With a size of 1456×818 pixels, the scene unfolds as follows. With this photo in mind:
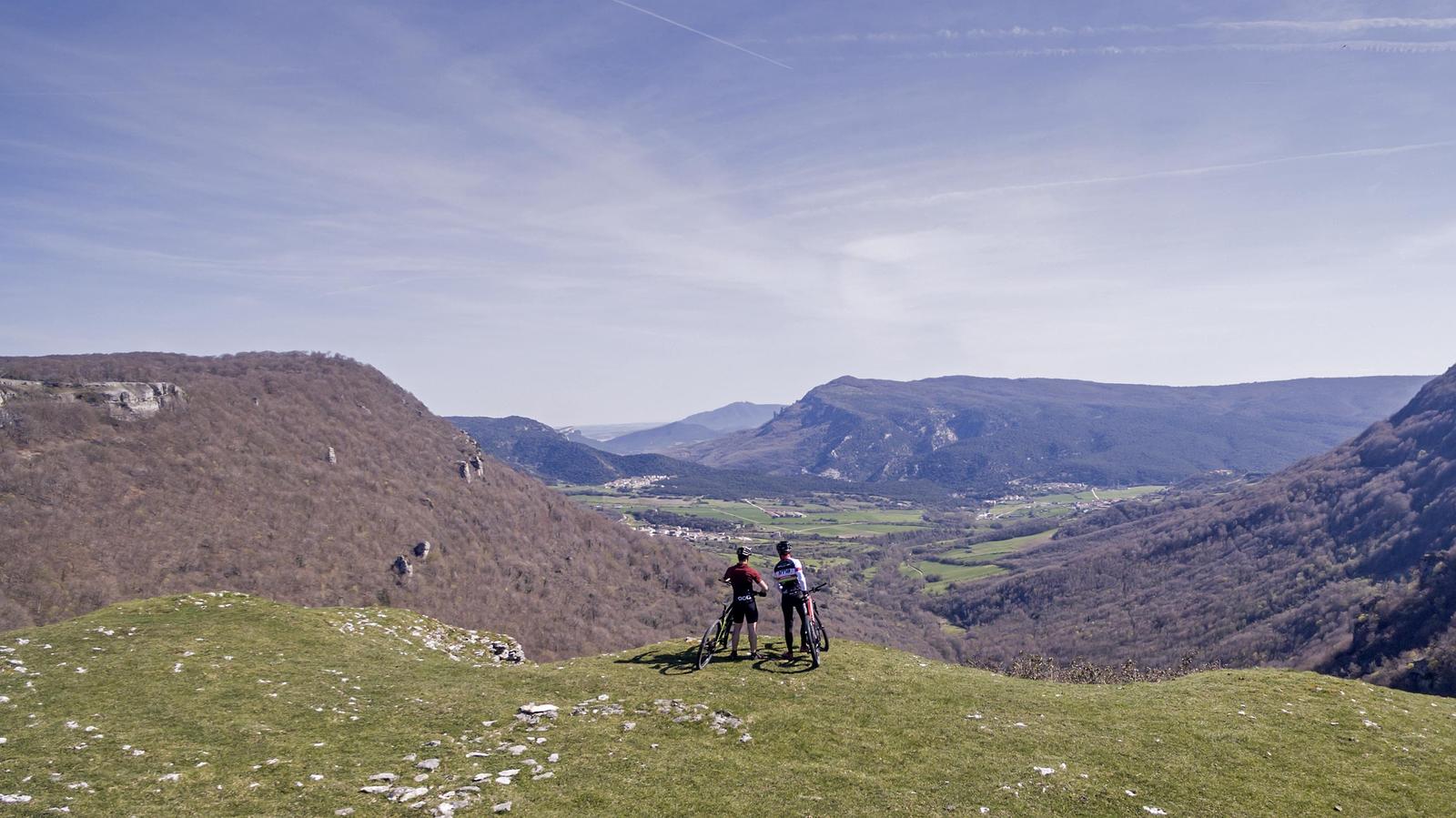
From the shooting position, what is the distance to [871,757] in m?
14.9

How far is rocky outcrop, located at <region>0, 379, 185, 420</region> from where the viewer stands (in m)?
114

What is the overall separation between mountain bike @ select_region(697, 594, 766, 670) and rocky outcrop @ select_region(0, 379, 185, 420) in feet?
467

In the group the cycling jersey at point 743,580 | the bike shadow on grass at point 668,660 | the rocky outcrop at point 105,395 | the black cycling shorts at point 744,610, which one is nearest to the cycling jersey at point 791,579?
the cycling jersey at point 743,580

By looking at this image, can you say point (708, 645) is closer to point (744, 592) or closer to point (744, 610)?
point (744, 610)

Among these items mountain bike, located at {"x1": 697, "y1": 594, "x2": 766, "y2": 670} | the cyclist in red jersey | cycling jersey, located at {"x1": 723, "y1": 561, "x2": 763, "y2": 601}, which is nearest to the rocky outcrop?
mountain bike, located at {"x1": 697, "y1": 594, "x2": 766, "y2": 670}

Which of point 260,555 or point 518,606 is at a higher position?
point 260,555

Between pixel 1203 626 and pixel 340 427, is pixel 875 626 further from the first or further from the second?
pixel 340 427

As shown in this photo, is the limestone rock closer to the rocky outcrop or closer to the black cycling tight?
the rocky outcrop

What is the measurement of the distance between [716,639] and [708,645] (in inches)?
27.3

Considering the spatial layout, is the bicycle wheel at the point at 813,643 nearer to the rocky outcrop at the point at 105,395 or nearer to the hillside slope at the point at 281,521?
the hillside slope at the point at 281,521

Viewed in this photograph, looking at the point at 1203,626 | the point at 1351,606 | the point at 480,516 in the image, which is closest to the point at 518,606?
the point at 480,516

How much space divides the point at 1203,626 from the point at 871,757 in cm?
20828

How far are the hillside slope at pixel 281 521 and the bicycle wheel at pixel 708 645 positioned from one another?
7921 centimetres

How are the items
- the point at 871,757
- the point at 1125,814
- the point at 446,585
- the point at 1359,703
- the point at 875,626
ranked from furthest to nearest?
the point at 875,626 < the point at 446,585 < the point at 1359,703 < the point at 871,757 < the point at 1125,814
